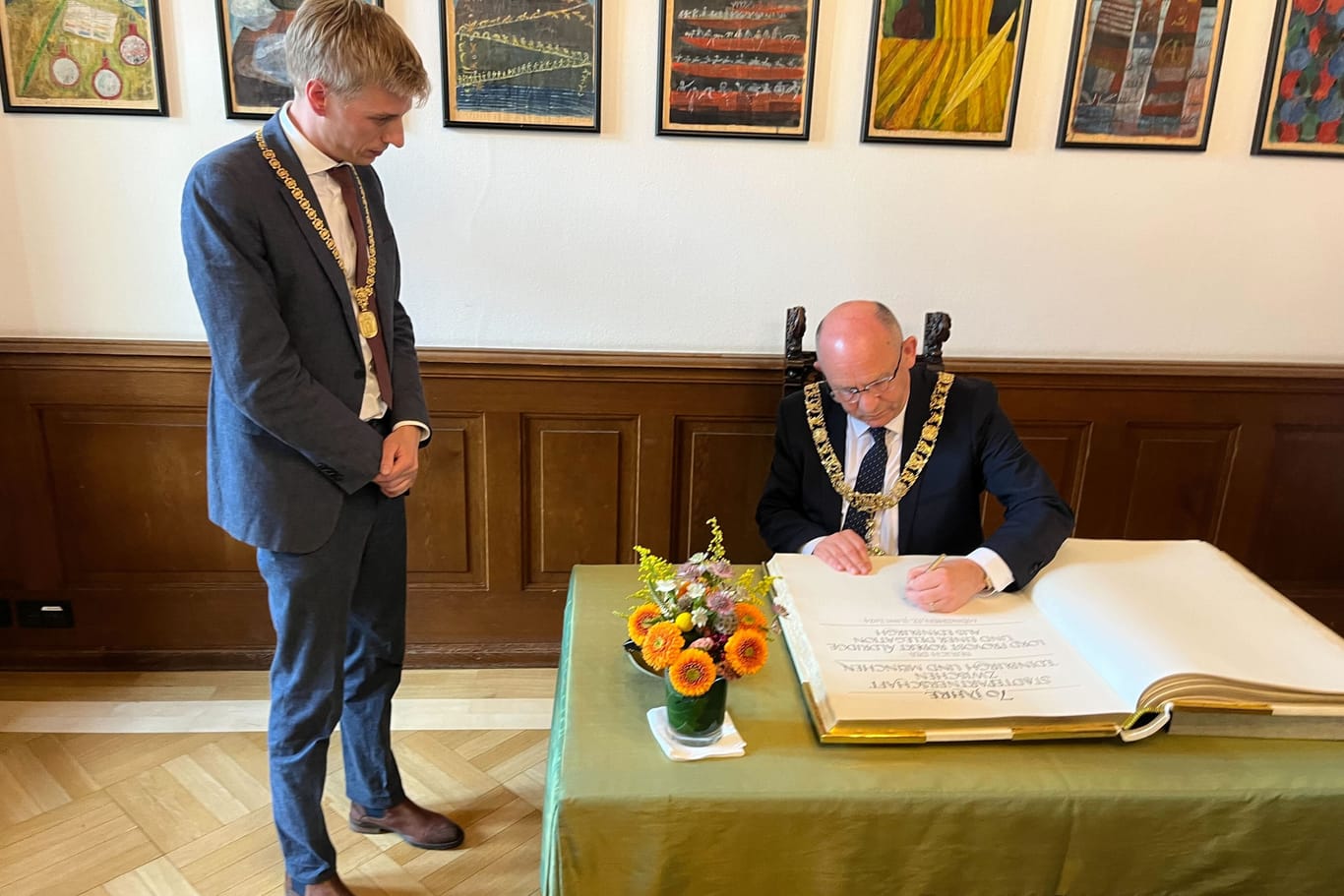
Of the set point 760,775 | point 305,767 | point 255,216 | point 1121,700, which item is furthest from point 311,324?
point 1121,700

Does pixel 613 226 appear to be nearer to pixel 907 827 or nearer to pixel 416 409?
pixel 416 409

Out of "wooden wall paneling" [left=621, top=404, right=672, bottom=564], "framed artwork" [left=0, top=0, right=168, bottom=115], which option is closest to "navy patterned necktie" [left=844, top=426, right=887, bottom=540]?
"wooden wall paneling" [left=621, top=404, right=672, bottom=564]

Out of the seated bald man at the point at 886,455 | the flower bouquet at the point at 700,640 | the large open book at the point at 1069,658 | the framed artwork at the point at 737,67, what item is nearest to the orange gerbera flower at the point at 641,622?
the flower bouquet at the point at 700,640

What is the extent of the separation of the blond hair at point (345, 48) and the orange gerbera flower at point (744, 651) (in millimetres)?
1041

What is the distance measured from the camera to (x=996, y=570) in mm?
1534

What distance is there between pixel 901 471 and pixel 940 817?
3.00 feet

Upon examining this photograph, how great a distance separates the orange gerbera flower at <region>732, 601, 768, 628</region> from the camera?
116cm

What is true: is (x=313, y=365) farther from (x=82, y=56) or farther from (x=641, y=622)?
(x=82, y=56)

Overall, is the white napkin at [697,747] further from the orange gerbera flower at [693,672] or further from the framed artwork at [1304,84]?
the framed artwork at [1304,84]

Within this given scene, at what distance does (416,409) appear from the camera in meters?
1.81

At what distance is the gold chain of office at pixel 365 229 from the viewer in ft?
5.03

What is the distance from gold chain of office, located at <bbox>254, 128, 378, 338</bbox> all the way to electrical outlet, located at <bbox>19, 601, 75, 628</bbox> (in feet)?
5.55

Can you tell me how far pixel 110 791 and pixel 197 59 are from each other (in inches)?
70.8

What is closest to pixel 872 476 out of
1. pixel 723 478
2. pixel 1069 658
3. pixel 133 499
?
pixel 1069 658
